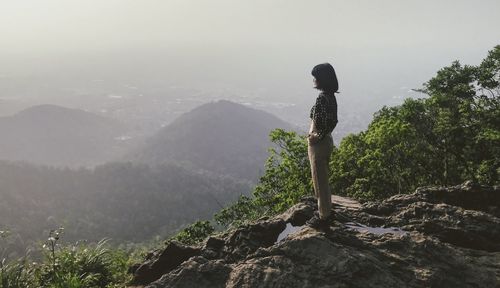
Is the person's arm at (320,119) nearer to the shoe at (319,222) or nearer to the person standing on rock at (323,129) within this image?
the person standing on rock at (323,129)

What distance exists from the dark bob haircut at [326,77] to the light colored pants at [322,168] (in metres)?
0.90

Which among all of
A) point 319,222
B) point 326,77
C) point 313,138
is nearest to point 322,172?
point 313,138

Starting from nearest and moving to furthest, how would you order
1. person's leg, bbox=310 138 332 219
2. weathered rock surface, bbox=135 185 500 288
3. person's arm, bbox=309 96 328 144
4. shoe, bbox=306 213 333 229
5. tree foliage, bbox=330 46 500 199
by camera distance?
weathered rock surface, bbox=135 185 500 288
person's arm, bbox=309 96 328 144
person's leg, bbox=310 138 332 219
shoe, bbox=306 213 333 229
tree foliage, bbox=330 46 500 199

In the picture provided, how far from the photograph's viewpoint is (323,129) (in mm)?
9312

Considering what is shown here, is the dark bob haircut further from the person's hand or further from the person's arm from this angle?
the person's hand

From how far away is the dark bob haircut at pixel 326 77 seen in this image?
933 centimetres

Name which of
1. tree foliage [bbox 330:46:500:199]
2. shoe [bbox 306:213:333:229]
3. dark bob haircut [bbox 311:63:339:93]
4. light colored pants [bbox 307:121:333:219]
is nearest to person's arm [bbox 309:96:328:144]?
light colored pants [bbox 307:121:333:219]

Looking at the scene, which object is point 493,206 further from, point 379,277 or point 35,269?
point 35,269

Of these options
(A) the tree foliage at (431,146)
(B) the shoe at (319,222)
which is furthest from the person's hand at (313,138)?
(A) the tree foliage at (431,146)

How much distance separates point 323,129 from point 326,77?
119cm

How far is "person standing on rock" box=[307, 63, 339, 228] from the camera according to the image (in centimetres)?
933

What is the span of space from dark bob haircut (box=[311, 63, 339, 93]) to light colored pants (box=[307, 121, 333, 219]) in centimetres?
90

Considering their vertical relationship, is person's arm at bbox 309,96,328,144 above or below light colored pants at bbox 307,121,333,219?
above

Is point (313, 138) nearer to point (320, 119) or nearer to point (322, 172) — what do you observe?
point (320, 119)
